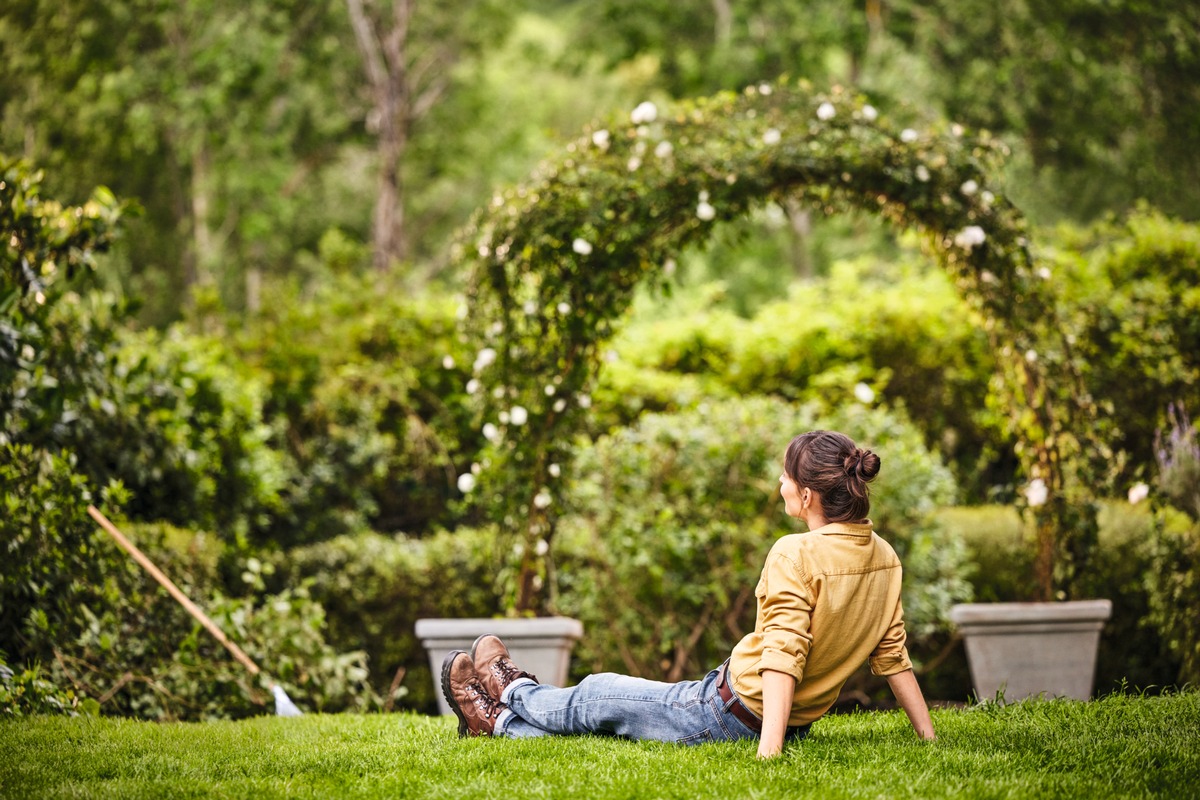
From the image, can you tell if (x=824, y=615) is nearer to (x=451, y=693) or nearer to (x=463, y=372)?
(x=451, y=693)

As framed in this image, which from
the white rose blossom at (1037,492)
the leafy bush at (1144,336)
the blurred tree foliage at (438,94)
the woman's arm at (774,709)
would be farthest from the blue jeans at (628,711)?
the blurred tree foliage at (438,94)

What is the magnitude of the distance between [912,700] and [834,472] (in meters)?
0.76

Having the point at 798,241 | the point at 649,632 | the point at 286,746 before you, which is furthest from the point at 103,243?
the point at 798,241

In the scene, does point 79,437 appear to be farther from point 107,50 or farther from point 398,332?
point 107,50

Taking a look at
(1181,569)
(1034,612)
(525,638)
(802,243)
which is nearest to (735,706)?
(525,638)

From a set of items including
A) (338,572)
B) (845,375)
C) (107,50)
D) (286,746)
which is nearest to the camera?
(286,746)

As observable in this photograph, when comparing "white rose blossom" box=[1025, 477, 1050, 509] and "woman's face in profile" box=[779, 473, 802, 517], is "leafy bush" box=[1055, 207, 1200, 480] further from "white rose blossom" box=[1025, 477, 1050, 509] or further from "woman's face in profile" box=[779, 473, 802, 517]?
"woman's face in profile" box=[779, 473, 802, 517]

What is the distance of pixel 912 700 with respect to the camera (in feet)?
9.96

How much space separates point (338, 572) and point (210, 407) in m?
1.55

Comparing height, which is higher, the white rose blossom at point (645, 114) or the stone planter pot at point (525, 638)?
the white rose blossom at point (645, 114)

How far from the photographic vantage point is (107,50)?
52.7ft

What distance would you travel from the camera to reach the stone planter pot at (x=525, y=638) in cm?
468

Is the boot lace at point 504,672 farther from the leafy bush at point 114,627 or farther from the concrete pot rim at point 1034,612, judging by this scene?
the concrete pot rim at point 1034,612

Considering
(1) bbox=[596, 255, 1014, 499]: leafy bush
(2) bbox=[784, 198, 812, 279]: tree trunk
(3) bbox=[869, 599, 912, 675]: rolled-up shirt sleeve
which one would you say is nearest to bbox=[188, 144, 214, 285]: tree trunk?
(2) bbox=[784, 198, 812, 279]: tree trunk
